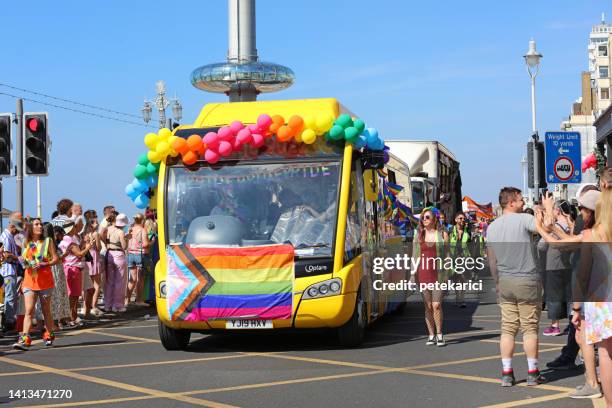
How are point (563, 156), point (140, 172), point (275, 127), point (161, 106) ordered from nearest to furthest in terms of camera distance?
point (275, 127) < point (140, 172) < point (563, 156) < point (161, 106)

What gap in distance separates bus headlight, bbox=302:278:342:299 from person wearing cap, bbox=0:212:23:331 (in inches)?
184

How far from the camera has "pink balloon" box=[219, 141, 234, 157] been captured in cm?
1206

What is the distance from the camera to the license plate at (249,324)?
37.9ft

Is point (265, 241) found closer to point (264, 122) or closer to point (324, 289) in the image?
point (324, 289)

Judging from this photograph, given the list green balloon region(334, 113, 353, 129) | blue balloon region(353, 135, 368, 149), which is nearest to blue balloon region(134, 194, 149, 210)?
green balloon region(334, 113, 353, 129)

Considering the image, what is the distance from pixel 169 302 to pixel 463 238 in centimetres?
930

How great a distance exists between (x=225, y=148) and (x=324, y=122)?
1247 millimetres

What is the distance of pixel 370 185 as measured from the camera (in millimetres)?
13023

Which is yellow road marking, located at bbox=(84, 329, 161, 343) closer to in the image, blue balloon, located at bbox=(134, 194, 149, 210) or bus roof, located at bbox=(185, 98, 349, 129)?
blue balloon, located at bbox=(134, 194, 149, 210)

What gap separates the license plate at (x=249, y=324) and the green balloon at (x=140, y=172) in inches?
91.6

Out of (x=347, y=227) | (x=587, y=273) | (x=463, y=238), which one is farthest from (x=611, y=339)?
(x=463, y=238)

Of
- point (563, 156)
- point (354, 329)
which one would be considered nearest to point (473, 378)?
point (354, 329)

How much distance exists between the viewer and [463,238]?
773 inches

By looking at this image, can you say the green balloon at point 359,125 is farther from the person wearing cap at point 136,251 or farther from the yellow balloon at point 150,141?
the person wearing cap at point 136,251
